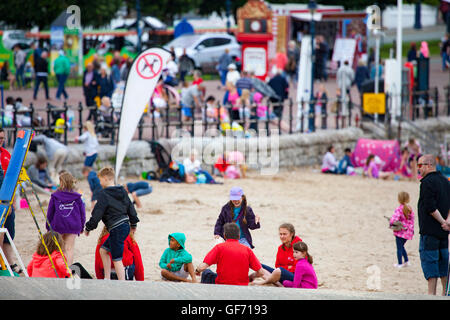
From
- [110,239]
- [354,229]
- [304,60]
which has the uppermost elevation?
[304,60]

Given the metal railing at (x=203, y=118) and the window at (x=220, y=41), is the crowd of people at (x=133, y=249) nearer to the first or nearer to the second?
the metal railing at (x=203, y=118)

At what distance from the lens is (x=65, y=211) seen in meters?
9.06

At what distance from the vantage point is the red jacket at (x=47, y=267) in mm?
7758

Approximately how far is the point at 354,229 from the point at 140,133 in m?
5.70

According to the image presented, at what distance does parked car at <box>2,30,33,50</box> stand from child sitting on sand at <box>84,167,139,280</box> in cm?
2511

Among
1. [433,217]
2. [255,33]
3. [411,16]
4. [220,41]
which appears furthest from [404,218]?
[411,16]

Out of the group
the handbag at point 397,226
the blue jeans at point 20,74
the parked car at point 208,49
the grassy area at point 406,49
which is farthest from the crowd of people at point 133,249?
the grassy area at point 406,49

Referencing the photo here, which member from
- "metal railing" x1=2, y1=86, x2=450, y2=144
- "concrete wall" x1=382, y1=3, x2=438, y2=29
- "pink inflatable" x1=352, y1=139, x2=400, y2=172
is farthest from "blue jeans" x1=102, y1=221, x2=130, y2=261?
"concrete wall" x1=382, y1=3, x2=438, y2=29

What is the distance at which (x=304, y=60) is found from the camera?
2055 centimetres

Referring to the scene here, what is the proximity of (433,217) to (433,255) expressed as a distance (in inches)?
17.0

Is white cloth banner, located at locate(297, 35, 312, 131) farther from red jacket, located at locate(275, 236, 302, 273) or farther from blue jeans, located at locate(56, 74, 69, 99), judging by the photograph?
red jacket, located at locate(275, 236, 302, 273)
